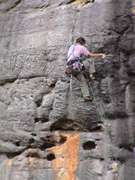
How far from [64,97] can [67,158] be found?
3.97 feet

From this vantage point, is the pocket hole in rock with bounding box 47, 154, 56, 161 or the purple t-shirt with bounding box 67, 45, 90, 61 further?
the pocket hole in rock with bounding box 47, 154, 56, 161

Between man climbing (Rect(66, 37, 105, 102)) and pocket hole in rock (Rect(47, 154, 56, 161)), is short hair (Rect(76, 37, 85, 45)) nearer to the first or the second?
man climbing (Rect(66, 37, 105, 102))

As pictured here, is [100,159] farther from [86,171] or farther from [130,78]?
[130,78]

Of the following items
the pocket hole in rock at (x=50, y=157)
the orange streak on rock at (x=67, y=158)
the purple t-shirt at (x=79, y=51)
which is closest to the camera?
the purple t-shirt at (x=79, y=51)

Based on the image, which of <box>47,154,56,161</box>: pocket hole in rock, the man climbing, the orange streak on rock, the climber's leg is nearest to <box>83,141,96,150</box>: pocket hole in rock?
the orange streak on rock

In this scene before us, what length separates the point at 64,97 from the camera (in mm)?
5656

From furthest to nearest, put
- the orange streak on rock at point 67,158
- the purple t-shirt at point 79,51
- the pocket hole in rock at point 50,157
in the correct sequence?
the pocket hole in rock at point 50,157, the orange streak on rock at point 67,158, the purple t-shirt at point 79,51

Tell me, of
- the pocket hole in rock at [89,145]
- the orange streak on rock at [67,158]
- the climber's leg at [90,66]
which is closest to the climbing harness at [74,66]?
the climber's leg at [90,66]

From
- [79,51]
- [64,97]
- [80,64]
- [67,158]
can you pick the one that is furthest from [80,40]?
[67,158]

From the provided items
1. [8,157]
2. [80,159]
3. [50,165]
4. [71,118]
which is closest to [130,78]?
[71,118]

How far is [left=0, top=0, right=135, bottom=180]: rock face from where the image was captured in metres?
5.27

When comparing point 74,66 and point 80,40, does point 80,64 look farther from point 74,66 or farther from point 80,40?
point 80,40

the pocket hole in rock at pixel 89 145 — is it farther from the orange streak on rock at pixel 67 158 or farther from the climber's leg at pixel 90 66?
the climber's leg at pixel 90 66

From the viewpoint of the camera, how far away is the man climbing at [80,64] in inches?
206
